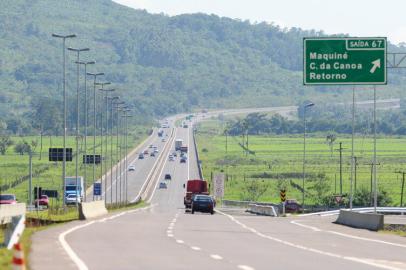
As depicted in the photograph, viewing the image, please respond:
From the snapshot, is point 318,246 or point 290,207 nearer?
point 318,246

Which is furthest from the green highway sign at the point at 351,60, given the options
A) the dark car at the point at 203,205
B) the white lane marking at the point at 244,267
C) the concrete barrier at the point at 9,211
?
the white lane marking at the point at 244,267

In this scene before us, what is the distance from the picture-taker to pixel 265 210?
87125 millimetres

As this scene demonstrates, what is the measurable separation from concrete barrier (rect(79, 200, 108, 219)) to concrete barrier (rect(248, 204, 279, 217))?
22148 mm

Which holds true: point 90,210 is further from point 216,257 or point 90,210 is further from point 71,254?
point 216,257

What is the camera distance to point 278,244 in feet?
110

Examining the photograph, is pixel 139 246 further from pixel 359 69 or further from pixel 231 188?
pixel 231 188

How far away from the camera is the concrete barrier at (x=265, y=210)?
83950 millimetres

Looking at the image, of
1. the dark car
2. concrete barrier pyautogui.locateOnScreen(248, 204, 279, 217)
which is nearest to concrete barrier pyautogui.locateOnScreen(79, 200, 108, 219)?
the dark car

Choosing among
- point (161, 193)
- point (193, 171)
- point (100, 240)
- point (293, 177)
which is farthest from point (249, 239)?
point (193, 171)

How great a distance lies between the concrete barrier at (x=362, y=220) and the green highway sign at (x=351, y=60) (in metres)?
6.36

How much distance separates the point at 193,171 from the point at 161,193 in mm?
36476

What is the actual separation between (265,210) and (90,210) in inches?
1211

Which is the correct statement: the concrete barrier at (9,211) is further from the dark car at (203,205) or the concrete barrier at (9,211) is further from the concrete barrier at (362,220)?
Answer: the dark car at (203,205)

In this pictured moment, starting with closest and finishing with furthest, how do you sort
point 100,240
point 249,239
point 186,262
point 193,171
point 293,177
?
point 186,262, point 100,240, point 249,239, point 293,177, point 193,171
